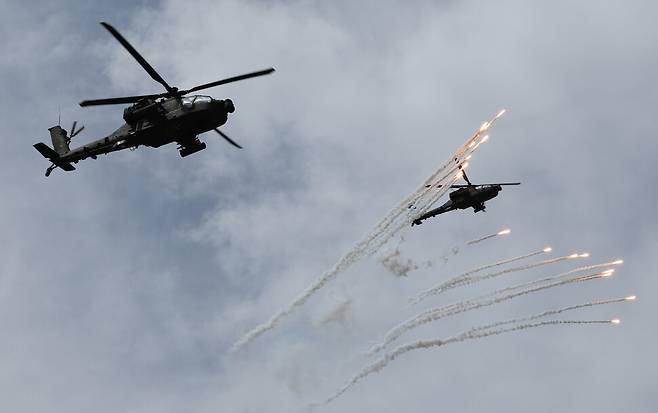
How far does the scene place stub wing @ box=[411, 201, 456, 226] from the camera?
73188 millimetres

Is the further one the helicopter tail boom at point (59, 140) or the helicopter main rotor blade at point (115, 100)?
the helicopter tail boom at point (59, 140)

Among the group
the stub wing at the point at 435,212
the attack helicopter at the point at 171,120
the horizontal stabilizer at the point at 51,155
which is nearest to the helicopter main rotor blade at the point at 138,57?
the attack helicopter at the point at 171,120

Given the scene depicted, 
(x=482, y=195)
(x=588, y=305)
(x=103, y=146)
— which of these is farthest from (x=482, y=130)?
(x=103, y=146)

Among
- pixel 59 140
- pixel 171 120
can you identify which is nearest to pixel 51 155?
pixel 59 140

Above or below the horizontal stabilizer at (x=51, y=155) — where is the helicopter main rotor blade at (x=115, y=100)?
below

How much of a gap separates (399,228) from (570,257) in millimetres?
15864

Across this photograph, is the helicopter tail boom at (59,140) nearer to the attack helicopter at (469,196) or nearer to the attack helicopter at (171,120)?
the attack helicopter at (171,120)

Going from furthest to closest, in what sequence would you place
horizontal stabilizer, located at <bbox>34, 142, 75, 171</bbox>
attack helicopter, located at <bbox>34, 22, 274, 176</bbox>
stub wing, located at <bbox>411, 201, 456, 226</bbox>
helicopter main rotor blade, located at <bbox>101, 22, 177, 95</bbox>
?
1. stub wing, located at <bbox>411, 201, 456, 226</bbox>
2. horizontal stabilizer, located at <bbox>34, 142, 75, 171</bbox>
3. attack helicopter, located at <bbox>34, 22, 274, 176</bbox>
4. helicopter main rotor blade, located at <bbox>101, 22, 177, 95</bbox>

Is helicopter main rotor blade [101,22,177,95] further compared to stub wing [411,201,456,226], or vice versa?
stub wing [411,201,456,226]

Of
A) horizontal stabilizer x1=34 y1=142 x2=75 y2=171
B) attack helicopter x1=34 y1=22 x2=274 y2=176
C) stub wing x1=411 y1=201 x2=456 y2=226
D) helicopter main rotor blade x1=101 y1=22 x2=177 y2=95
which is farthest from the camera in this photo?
stub wing x1=411 y1=201 x2=456 y2=226

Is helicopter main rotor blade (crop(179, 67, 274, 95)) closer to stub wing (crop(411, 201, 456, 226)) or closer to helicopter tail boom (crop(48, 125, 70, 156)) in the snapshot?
helicopter tail boom (crop(48, 125, 70, 156))

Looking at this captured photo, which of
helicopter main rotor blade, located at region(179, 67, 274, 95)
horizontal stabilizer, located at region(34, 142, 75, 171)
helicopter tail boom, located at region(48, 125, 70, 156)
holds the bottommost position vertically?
helicopter main rotor blade, located at region(179, 67, 274, 95)

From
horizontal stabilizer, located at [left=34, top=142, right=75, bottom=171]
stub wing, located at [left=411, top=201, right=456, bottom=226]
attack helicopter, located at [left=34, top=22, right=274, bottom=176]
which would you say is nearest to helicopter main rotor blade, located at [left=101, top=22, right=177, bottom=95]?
attack helicopter, located at [left=34, top=22, right=274, bottom=176]

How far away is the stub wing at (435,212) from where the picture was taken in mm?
73188
